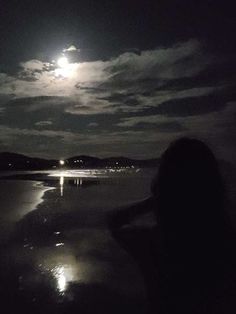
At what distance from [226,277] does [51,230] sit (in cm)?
1125

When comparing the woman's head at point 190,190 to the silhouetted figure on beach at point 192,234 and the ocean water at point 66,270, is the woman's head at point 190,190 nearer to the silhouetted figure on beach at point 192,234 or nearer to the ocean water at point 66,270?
the silhouetted figure on beach at point 192,234

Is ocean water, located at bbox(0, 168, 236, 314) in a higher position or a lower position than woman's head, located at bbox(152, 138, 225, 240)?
lower

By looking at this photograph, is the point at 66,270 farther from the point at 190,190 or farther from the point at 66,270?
the point at 190,190

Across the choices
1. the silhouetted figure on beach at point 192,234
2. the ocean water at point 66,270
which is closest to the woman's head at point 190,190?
the silhouetted figure on beach at point 192,234

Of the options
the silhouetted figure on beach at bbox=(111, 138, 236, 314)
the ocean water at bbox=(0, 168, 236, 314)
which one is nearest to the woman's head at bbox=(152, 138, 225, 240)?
the silhouetted figure on beach at bbox=(111, 138, 236, 314)

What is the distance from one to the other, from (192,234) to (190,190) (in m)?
0.24

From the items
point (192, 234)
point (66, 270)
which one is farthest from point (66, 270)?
point (192, 234)

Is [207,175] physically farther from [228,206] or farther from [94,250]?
[94,250]

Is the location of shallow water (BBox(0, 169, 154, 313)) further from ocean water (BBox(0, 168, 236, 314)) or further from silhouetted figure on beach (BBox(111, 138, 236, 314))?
silhouetted figure on beach (BBox(111, 138, 236, 314))

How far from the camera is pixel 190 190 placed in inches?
83.8

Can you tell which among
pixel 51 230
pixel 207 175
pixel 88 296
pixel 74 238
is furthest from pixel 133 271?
pixel 207 175

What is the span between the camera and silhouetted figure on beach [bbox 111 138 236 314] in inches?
82.4

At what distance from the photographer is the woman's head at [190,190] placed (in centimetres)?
211

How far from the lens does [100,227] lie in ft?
44.3
